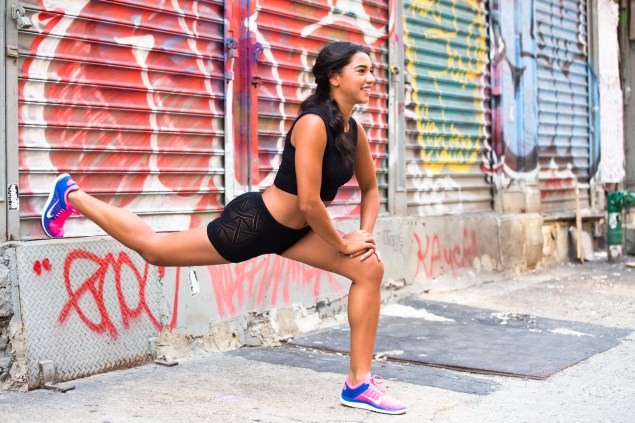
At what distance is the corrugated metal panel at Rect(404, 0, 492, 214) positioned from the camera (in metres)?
8.64

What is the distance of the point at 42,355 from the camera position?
4.87 m

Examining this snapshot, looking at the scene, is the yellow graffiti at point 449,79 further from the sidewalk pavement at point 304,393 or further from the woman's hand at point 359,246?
the woman's hand at point 359,246

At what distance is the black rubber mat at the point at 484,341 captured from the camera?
18.2 feet

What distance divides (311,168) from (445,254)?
Result: 4862mm

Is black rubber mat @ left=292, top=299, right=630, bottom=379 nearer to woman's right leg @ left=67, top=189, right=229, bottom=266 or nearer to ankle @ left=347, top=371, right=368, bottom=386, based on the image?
ankle @ left=347, top=371, right=368, bottom=386

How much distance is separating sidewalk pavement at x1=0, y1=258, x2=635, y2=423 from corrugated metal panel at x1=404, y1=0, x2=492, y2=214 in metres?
2.98

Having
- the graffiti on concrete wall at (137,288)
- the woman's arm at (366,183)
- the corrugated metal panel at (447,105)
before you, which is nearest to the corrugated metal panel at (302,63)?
the corrugated metal panel at (447,105)

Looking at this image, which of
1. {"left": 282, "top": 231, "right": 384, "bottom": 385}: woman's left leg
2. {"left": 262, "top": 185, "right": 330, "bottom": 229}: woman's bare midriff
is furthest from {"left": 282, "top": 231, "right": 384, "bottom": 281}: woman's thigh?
{"left": 262, "top": 185, "right": 330, "bottom": 229}: woman's bare midriff

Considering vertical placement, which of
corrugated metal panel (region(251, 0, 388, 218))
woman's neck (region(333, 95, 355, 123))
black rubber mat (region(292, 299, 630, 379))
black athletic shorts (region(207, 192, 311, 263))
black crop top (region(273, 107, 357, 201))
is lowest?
black rubber mat (region(292, 299, 630, 379))

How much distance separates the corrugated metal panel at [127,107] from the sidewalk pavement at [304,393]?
1029mm

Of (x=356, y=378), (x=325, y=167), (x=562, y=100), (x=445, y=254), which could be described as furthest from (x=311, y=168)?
(x=562, y=100)

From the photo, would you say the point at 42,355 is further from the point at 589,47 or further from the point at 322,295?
the point at 589,47

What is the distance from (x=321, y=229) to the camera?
13.8ft

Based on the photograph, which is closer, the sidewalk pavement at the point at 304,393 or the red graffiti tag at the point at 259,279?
the sidewalk pavement at the point at 304,393
